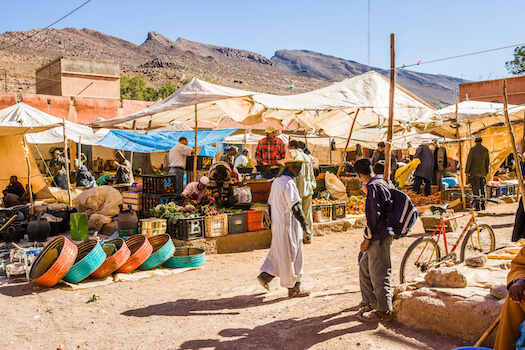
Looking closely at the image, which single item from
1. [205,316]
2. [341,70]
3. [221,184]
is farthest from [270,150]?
[341,70]

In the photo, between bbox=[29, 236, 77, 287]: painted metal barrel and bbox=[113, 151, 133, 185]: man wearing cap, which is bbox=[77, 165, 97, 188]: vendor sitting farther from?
bbox=[29, 236, 77, 287]: painted metal barrel

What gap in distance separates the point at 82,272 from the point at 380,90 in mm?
7421

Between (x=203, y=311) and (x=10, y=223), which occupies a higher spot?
(x=10, y=223)

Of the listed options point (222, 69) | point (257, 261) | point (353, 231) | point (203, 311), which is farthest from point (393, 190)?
point (222, 69)

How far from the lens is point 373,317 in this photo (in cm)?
456

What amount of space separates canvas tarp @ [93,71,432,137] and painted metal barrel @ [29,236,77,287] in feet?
11.0

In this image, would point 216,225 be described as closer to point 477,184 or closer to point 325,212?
point 325,212

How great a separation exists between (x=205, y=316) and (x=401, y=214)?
2421 millimetres

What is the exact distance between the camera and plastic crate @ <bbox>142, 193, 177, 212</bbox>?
8836 mm

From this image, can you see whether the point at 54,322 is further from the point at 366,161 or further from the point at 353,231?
the point at 353,231

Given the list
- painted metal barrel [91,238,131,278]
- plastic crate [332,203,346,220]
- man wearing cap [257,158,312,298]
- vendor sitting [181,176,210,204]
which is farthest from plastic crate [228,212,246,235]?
man wearing cap [257,158,312,298]

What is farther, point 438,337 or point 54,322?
point 54,322

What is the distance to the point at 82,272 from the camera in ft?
20.1

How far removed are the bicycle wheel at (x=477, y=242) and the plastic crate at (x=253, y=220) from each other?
365 centimetres
